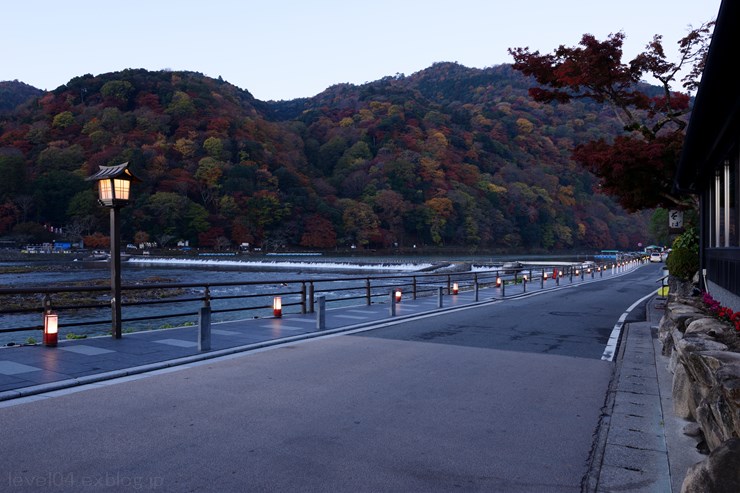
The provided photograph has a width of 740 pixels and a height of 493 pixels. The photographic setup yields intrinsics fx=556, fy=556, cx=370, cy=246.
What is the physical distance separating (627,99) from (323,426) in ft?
55.1

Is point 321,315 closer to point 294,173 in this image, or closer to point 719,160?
point 719,160

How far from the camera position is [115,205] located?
11695mm

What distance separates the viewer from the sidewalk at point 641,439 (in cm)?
468

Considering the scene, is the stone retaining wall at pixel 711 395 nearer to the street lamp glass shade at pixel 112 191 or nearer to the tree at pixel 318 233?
the street lamp glass shade at pixel 112 191

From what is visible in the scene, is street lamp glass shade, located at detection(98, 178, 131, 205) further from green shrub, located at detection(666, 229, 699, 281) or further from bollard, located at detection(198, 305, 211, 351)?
green shrub, located at detection(666, 229, 699, 281)

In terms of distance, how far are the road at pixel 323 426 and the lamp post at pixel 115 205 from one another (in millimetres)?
3143

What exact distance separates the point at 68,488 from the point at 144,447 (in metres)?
0.93

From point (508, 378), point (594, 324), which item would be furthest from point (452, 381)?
point (594, 324)

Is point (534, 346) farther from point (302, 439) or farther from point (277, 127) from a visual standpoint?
point (277, 127)

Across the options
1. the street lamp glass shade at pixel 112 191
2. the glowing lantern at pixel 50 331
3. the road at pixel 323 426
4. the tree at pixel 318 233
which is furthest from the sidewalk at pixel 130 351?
the tree at pixel 318 233

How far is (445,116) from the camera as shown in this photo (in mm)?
148000

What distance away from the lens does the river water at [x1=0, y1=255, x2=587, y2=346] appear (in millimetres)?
27500

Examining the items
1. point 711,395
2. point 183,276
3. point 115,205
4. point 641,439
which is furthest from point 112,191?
point 183,276

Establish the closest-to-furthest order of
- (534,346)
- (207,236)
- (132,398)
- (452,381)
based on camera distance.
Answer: (132,398) → (452,381) → (534,346) → (207,236)
